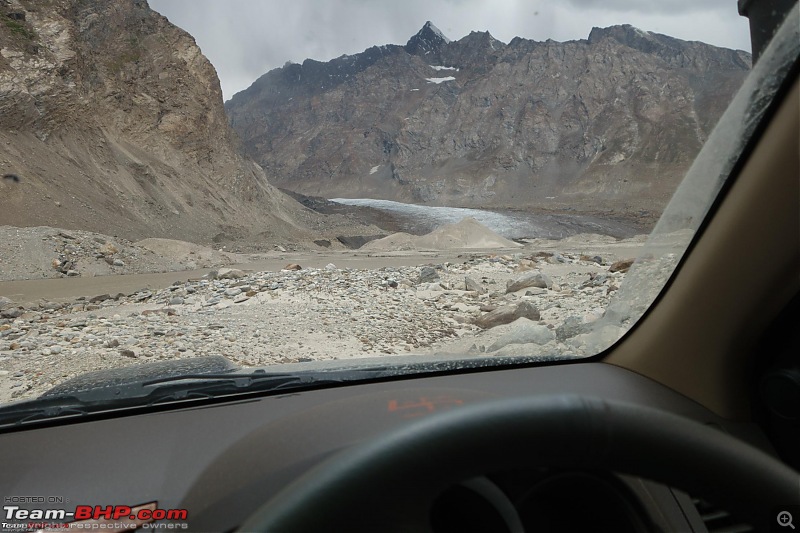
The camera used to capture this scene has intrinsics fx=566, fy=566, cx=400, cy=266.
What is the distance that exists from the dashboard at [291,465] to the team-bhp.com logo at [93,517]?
28mm

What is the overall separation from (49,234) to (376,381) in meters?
22.5

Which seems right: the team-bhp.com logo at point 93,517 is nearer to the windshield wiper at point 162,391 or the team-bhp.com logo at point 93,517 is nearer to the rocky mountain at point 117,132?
the windshield wiper at point 162,391

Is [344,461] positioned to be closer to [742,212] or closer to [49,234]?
[742,212]

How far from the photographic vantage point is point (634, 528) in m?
1.25

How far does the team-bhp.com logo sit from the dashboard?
3 centimetres

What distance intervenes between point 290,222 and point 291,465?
47.4m

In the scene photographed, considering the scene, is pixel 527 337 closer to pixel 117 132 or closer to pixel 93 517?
pixel 93 517

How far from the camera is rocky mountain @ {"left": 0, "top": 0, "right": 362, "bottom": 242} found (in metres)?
30.2

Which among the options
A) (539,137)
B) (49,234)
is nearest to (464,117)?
(539,137)

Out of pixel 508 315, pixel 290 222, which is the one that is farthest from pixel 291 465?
pixel 290 222

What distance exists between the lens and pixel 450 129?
124m

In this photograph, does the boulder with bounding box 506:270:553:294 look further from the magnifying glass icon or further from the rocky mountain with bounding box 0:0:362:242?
the rocky mountain with bounding box 0:0:362:242

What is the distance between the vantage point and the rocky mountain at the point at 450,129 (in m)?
51.6

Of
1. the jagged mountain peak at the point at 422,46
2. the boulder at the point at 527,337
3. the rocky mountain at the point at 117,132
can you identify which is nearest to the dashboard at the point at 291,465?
the boulder at the point at 527,337
